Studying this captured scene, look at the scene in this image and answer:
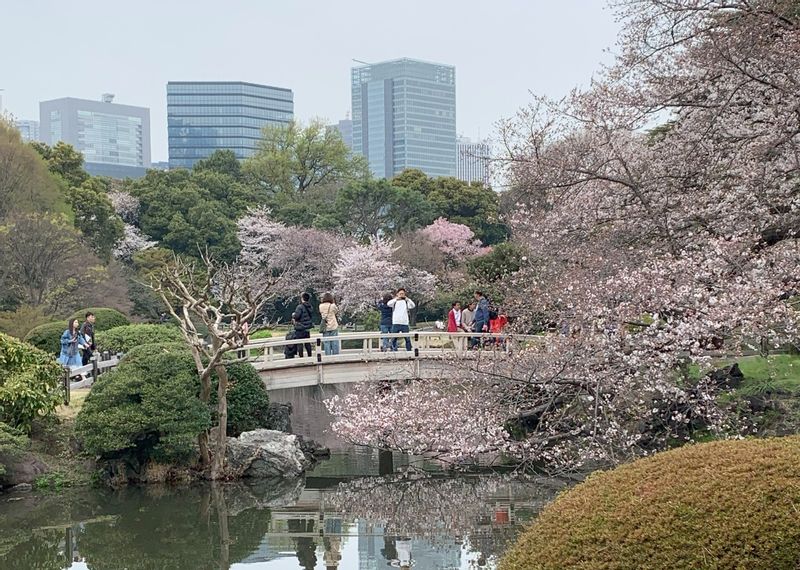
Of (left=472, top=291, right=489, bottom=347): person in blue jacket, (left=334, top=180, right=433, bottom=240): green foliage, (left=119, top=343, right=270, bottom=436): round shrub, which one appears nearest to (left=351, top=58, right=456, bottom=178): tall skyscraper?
(left=334, top=180, right=433, bottom=240): green foliage

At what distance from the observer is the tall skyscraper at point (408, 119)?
138 meters

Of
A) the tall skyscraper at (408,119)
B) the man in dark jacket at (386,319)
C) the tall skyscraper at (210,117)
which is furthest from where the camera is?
the tall skyscraper at (408,119)

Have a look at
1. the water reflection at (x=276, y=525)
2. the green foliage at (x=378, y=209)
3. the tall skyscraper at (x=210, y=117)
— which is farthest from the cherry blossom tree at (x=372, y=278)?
the tall skyscraper at (x=210, y=117)

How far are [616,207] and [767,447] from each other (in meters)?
8.82

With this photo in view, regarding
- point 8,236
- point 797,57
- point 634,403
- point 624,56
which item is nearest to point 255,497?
point 634,403

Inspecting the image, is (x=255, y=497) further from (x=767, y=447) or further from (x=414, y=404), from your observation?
(x=767, y=447)

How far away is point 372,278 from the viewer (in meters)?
32.5

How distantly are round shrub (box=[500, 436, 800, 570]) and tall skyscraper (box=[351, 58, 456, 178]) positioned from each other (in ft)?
435

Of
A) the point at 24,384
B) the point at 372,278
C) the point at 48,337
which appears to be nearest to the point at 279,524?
the point at 24,384

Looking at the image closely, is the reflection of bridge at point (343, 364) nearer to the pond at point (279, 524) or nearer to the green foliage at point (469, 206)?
the pond at point (279, 524)

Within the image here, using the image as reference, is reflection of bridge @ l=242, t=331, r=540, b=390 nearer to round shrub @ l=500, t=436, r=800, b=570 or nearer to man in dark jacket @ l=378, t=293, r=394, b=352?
man in dark jacket @ l=378, t=293, r=394, b=352

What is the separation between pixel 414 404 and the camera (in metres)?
12.8

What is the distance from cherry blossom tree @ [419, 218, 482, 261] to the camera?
37.0 metres

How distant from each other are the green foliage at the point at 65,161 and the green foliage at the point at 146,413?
2091 cm
